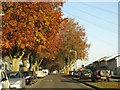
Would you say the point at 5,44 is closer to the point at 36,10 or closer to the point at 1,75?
the point at 36,10

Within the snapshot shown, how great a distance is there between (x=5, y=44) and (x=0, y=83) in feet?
77.7

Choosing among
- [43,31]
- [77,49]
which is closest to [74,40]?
[77,49]

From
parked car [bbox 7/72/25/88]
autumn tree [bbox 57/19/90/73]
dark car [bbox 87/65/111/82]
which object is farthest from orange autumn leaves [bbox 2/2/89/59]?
autumn tree [bbox 57/19/90/73]

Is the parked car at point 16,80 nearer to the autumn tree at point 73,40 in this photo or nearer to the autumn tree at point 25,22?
the autumn tree at point 25,22

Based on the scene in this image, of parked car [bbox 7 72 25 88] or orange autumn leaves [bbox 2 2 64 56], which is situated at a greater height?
orange autumn leaves [bbox 2 2 64 56]

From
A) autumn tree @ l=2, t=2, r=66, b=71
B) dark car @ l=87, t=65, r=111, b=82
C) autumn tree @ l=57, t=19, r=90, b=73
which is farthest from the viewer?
autumn tree @ l=57, t=19, r=90, b=73

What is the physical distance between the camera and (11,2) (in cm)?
4109

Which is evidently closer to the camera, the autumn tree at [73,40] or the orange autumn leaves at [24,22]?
the orange autumn leaves at [24,22]

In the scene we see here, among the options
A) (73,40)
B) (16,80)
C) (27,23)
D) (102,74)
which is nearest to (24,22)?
(27,23)

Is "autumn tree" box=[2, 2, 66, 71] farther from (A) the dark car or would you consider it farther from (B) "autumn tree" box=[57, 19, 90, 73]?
(B) "autumn tree" box=[57, 19, 90, 73]

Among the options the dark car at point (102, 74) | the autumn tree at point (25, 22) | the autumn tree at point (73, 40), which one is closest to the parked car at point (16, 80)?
the autumn tree at point (25, 22)

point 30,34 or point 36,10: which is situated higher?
point 36,10

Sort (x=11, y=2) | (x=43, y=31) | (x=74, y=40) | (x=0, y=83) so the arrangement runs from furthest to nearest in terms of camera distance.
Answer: (x=74, y=40), (x=43, y=31), (x=11, y=2), (x=0, y=83)

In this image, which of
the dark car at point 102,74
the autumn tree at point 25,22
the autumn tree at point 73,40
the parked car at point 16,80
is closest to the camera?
the parked car at point 16,80
